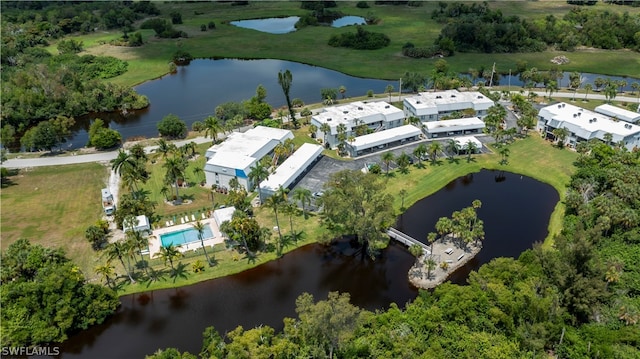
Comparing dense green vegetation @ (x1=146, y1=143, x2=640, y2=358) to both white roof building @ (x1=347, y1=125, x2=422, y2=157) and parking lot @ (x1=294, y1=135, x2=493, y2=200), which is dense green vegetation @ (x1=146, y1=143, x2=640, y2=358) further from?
white roof building @ (x1=347, y1=125, x2=422, y2=157)

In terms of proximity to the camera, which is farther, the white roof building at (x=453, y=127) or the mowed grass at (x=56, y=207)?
the white roof building at (x=453, y=127)

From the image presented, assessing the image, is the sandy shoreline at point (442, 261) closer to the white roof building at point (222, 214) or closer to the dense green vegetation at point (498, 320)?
the dense green vegetation at point (498, 320)

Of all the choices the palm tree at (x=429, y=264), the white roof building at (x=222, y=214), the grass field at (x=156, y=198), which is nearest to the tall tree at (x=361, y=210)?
the grass field at (x=156, y=198)

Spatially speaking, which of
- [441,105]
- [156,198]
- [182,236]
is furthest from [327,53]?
[182,236]

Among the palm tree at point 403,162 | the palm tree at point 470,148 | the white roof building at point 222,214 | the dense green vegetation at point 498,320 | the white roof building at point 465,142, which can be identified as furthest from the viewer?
the white roof building at point 465,142

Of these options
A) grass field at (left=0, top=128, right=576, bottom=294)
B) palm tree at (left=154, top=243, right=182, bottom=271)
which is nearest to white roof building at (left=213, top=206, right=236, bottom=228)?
grass field at (left=0, top=128, right=576, bottom=294)

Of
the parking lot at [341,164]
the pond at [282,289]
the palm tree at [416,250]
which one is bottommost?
Answer: the pond at [282,289]
